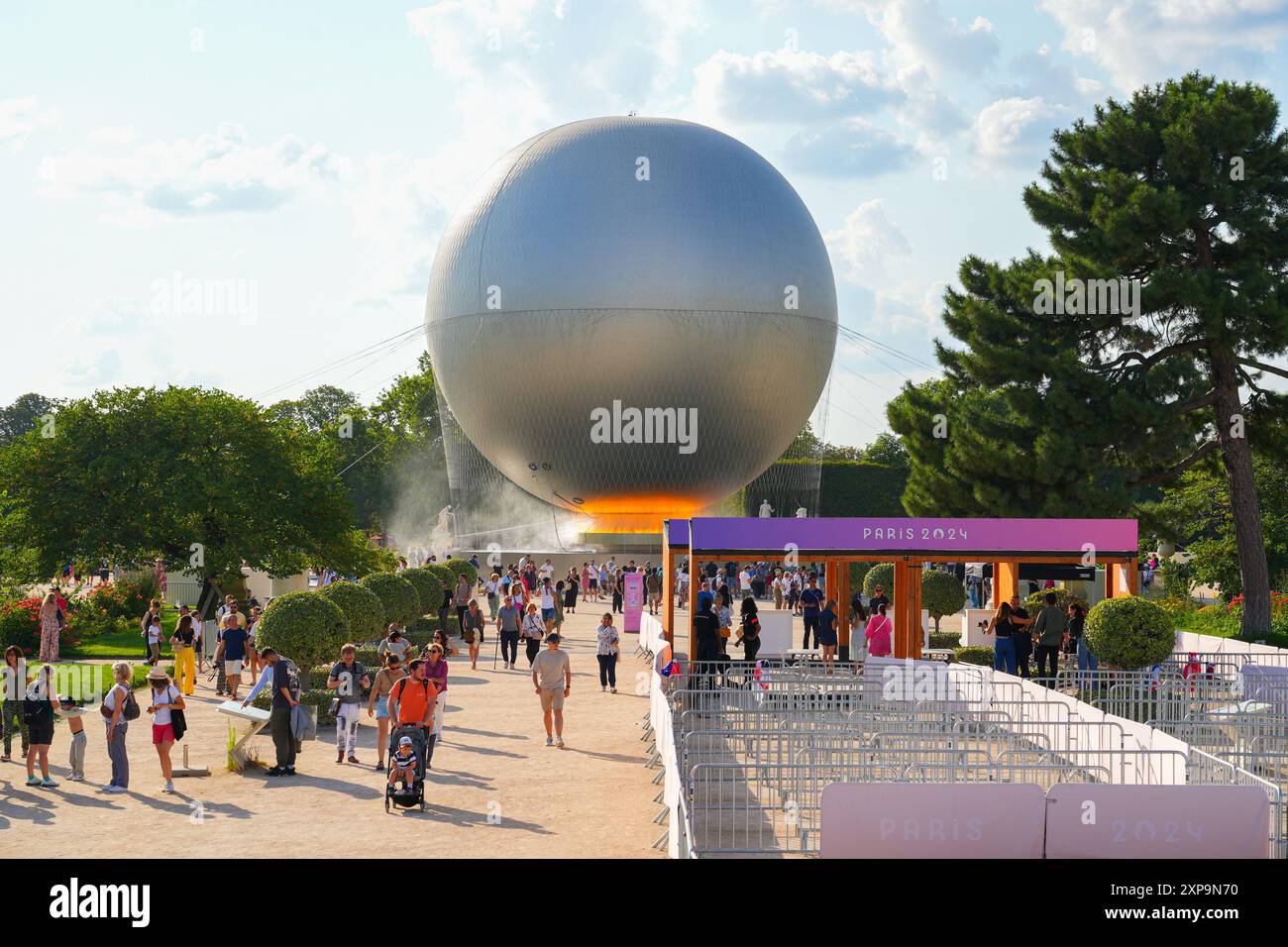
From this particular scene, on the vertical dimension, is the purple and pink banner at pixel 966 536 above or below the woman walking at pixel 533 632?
above

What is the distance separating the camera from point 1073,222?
37.4 m

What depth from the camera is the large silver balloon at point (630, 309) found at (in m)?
52.9

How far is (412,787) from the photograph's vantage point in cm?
1461

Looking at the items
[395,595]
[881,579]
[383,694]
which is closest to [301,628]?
[383,694]

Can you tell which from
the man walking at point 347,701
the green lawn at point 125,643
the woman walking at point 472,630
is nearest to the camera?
the man walking at point 347,701

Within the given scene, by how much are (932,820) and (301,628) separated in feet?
39.4

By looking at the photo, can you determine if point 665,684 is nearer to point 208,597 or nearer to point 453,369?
point 208,597

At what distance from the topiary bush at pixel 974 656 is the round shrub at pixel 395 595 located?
472 inches

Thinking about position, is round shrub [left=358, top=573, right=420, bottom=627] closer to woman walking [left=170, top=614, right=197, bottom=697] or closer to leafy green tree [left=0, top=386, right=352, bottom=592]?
leafy green tree [left=0, top=386, right=352, bottom=592]

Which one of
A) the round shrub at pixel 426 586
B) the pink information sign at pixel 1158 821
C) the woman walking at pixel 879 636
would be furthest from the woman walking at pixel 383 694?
the round shrub at pixel 426 586

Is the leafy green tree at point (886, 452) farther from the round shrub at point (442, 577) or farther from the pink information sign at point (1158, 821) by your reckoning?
the pink information sign at point (1158, 821)

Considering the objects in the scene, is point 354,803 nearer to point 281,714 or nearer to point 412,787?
point 412,787

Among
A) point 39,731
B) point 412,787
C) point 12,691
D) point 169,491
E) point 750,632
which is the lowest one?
point 412,787
